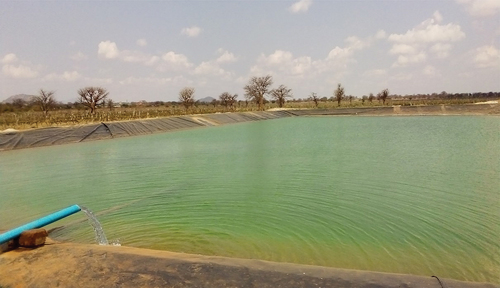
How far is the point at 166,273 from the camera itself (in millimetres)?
2908

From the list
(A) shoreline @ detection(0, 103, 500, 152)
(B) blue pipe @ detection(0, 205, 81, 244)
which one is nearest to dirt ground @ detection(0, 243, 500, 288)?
(B) blue pipe @ detection(0, 205, 81, 244)

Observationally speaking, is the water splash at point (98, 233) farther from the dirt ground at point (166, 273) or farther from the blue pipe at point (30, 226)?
the dirt ground at point (166, 273)

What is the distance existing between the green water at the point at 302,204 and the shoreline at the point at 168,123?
7.83 meters

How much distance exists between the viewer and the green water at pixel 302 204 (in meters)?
4.19

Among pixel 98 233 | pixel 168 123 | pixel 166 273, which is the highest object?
pixel 168 123

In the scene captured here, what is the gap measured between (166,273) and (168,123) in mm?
25509

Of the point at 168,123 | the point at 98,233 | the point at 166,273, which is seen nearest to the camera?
the point at 166,273

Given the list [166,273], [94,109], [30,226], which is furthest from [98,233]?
[94,109]

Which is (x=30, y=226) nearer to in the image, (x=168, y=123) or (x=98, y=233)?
(x=98, y=233)

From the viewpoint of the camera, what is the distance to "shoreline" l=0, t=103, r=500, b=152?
60.0 feet

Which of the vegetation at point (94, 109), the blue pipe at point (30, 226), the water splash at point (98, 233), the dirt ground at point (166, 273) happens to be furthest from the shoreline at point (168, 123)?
the dirt ground at point (166, 273)

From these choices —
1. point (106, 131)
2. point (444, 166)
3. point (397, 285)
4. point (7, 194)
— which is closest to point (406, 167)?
point (444, 166)

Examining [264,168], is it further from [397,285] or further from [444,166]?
[397,285]

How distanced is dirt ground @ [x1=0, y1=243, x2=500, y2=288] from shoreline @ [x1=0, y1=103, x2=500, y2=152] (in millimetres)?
17641
